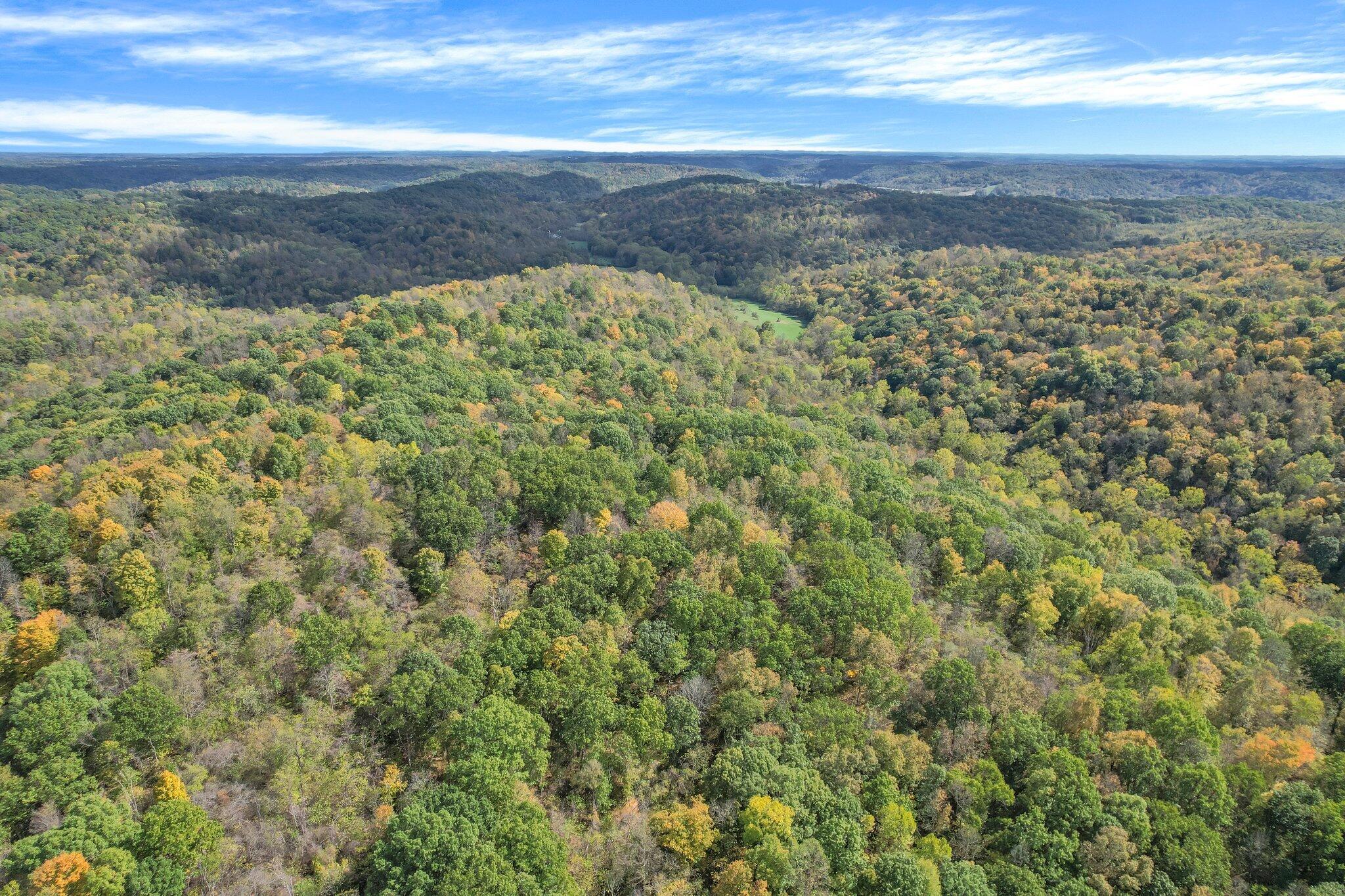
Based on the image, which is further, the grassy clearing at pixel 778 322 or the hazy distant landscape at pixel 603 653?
the grassy clearing at pixel 778 322

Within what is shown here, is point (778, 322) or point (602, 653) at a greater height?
point (778, 322)

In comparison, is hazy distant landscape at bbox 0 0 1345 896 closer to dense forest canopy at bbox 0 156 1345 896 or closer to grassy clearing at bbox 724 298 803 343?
dense forest canopy at bbox 0 156 1345 896

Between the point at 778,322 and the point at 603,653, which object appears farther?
the point at 778,322

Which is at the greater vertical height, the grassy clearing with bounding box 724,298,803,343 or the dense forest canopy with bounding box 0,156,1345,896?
the grassy clearing with bounding box 724,298,803,343

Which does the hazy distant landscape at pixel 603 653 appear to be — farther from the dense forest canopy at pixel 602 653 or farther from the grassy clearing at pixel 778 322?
the grassy clearing at pixel 778 322

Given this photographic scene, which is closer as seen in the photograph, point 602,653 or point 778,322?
point 602,653

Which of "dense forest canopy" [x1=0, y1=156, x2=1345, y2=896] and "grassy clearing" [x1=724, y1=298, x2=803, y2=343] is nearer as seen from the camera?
"dense forest canopy" [x1=0, y1=156, x2=1345, y2=896]

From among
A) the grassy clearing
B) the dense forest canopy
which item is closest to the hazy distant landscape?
the dense forest canopy

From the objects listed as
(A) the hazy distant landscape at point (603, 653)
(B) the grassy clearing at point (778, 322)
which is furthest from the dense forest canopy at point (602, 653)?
(B) the grassy clearing at point (778, 322)

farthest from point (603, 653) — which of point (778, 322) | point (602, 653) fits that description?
point (778, 322)

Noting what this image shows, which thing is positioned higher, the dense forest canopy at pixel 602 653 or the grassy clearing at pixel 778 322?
the grassy clearing at pixel 778 322

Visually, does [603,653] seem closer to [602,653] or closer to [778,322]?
[602,653]
